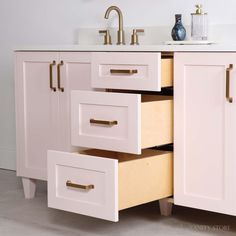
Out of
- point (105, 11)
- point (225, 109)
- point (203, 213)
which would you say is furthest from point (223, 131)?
point (105, 11)

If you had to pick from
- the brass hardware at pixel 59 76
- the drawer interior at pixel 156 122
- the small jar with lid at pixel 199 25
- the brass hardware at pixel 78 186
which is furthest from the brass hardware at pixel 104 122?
the small jar with lid at pixel 199 25

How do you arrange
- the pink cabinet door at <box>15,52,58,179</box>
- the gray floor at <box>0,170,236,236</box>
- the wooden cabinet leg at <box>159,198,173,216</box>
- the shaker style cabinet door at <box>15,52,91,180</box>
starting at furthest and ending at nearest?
1. the pink cabinet door at <box>15,52,58,179</box>
2. the shaker style cabinet door at <box>15,52,91,180</box>
3. the wooden cabinet leg at <box>159,198,173,216</box>
4. the gray floor at <box>0,170,236,236</box>

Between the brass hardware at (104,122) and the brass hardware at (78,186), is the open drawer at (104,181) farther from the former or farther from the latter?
the brass hardware at (104,122)

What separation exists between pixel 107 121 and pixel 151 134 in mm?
180

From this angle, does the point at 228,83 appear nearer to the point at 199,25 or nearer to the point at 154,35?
the point at 199,25

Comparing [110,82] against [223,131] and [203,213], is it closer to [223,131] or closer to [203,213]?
[223,131]

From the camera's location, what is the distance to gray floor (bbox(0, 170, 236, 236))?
2717 mm

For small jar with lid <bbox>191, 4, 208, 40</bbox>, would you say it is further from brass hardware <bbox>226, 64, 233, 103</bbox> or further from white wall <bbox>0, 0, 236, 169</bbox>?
brass hardware <bbox>226, 64, 233, 103</bbox>

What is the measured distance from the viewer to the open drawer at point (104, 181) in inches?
96.3

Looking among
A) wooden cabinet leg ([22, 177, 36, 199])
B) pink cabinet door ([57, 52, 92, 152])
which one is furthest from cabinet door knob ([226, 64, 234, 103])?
wooden cabinet leg ([22, 177, 36, 199])

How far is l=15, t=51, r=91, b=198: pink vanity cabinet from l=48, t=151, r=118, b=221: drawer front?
1.58 ft

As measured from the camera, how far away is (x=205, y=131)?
257cm

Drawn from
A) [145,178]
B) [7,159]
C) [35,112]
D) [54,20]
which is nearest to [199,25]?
[145,178]

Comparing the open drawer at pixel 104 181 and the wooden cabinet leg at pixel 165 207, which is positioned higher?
the open drawer at pixel 104 181
